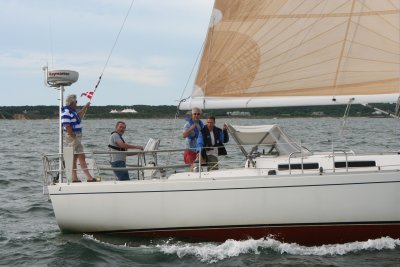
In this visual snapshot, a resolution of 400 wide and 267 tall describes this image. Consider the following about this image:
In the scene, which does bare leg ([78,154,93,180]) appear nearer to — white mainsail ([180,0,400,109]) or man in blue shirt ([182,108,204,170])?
man in blue shirt ([182,108,204,170])

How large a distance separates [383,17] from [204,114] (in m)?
3.35

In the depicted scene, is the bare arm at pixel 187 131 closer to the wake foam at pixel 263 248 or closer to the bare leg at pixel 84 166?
the bare leg at pixel 84 166

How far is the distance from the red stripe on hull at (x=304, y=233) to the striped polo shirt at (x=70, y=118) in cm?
226

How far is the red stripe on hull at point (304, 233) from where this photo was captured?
9305 millimetres

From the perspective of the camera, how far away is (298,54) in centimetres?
991

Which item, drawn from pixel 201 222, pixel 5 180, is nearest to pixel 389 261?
pixel 201 222

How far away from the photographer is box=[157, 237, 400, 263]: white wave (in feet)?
30.5

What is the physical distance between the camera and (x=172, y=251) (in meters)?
9.41

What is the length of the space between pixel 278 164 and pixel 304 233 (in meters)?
1.04

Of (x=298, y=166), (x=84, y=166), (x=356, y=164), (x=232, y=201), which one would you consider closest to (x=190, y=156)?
(x=232, y=201)

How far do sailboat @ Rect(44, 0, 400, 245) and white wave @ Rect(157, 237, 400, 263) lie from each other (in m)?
0.10

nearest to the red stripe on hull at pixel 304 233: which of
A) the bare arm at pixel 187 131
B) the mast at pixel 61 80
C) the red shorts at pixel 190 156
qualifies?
the red shorts at pixel 190 156

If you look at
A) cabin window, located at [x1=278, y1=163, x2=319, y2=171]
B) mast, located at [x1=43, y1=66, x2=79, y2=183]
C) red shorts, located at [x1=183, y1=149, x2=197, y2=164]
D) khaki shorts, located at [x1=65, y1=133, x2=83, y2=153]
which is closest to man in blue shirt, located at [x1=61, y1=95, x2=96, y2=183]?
khaki shorts, located at [x1=65, y1=133, x2=83, y2=153]

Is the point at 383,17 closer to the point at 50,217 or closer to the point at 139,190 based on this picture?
the point at 139,190
